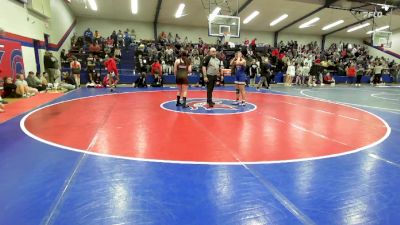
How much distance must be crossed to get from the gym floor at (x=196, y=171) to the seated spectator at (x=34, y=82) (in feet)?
20.6

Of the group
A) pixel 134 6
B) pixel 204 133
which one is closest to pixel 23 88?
pixel 204 133

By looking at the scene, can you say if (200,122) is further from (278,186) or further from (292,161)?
(278,186)

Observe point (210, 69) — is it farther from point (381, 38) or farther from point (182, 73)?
point (381, 38)

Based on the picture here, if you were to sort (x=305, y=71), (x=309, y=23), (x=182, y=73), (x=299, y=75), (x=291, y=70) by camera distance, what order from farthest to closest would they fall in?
(x=309, y=23) → (x=299, y=75) → (x=305, y=71) → (x=291, y=70) → (x=182, y=73)

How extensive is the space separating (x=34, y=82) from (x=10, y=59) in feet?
4.79

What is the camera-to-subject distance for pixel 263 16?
25.5 metres

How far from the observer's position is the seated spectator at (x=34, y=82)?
Answer: 1223cm

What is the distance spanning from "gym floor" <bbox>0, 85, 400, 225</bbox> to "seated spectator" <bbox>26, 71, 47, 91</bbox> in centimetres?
628

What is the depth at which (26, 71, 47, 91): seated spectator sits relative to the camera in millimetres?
12227

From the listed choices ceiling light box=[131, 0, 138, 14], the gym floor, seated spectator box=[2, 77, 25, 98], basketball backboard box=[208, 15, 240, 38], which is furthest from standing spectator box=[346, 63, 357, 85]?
seated spectator box=[2, 77, 25, 98]

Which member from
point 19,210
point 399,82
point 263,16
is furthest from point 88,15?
point 399,82

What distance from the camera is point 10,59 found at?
11242 mm

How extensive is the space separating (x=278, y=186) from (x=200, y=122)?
3513 millimetres

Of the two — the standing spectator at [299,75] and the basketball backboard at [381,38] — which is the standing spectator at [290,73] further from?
the basketball backboard at [381,38]
